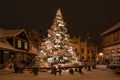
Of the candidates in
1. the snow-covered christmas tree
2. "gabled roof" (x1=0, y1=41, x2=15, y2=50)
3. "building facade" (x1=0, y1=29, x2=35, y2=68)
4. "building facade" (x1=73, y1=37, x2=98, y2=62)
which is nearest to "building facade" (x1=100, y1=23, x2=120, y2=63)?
the snow-covered christmas tree

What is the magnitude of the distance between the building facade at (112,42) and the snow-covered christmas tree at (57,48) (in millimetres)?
11990

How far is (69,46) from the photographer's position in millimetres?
36938

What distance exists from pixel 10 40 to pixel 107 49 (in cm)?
1856

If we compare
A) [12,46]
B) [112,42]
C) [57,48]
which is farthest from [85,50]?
[57,48]

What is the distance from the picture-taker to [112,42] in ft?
166

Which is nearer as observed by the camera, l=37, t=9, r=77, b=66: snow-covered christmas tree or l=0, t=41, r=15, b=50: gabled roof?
l=37, t=9, r=77, b=66: snow-covered christmas tree

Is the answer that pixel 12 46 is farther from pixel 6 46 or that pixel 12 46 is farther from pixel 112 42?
pixel 112 42

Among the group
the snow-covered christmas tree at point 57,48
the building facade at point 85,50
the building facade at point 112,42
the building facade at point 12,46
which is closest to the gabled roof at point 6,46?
the building facade at point 12,46

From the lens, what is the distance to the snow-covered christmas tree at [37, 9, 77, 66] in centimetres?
3588

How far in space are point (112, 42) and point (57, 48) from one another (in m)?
17.4

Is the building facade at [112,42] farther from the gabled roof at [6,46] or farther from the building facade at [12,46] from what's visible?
the gabled roof at [6,46]

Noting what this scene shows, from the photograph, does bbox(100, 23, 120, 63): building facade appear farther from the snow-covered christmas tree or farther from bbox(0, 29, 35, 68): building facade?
bbox(0, 29, 35, 68): building facade

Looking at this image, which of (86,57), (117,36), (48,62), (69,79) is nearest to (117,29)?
(117,36)

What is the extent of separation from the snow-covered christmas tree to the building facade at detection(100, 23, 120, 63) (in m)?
12.0
